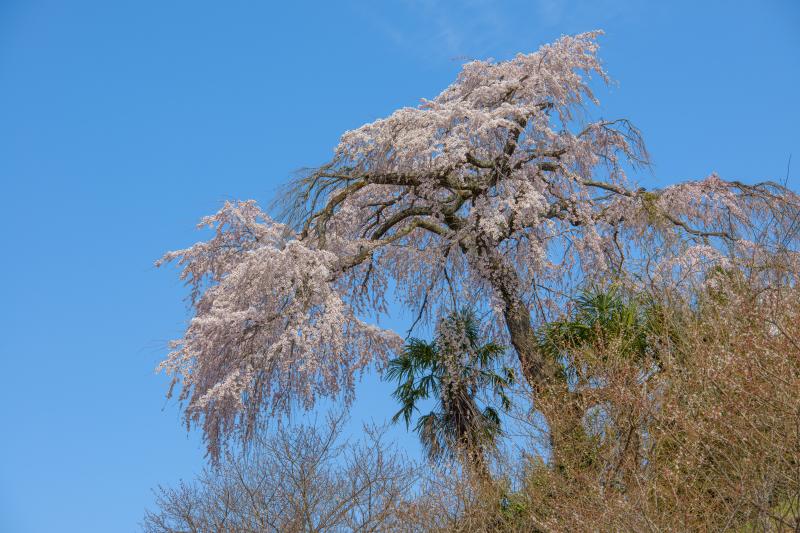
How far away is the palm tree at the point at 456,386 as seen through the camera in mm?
13531

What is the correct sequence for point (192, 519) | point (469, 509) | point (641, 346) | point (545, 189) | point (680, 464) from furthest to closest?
point (545, 189)
point (192, 519)
point (641, 346)
point (469, 509)
point (680, 464)

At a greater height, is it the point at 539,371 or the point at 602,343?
the point at 539,371

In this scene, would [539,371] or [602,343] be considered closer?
[602,343]

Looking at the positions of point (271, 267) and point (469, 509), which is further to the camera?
point (271, 267)

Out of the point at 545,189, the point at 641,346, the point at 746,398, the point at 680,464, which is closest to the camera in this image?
the point at 746,398

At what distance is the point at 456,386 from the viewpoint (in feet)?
44.7

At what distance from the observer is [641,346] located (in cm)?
1377

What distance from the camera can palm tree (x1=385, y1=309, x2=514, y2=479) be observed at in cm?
1353

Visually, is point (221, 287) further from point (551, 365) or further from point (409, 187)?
point (551, 365)

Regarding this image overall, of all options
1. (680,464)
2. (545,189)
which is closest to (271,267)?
(545,189)

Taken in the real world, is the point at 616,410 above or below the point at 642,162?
below

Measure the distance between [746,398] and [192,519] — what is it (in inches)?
366

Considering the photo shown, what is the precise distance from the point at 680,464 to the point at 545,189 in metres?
6.56

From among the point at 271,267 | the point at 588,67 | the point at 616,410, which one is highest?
the point at 588,67
